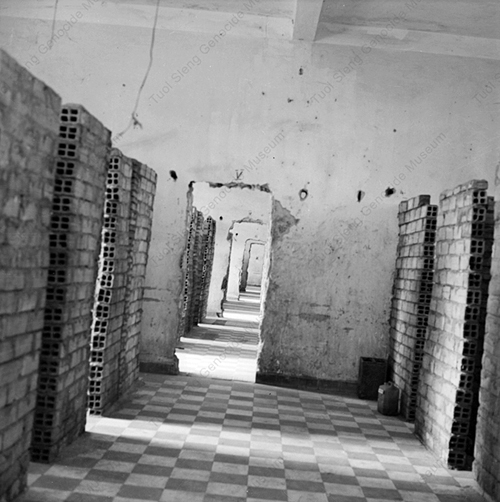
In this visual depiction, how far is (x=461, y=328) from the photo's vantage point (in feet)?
18.2

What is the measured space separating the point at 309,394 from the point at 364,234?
232cm

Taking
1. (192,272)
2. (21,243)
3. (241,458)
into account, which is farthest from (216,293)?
(21,243)

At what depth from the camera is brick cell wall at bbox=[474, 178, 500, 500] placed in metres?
4.73

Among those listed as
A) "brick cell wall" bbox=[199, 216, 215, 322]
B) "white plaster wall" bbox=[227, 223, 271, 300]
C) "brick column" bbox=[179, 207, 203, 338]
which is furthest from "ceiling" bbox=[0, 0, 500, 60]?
"white plaster wall" bbox=[227, 223, 271, 300]

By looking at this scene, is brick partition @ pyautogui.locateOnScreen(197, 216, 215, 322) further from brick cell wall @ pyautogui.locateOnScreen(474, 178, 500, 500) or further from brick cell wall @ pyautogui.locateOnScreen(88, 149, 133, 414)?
brick cell wall @ pyautogui.locateOnScreen(474, 178, 500, 500)

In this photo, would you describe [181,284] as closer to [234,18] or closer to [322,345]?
[322,345]

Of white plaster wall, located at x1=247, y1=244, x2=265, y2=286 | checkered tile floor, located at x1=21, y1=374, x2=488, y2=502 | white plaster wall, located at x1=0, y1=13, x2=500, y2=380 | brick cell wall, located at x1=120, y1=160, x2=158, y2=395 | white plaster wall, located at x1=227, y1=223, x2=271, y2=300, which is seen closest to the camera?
checkered tile floor, located at x1=21, y1=374, x2=488, y2=502

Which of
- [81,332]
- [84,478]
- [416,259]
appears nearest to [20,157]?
[81,332]

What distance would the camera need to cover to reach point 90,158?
198 inches

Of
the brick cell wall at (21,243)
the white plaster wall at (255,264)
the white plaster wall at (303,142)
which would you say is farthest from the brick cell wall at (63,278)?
the white plaster wall at (255,264)

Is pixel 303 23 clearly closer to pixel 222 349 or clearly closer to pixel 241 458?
pixel 241 458

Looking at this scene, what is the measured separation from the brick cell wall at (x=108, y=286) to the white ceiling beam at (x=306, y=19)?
302 cm

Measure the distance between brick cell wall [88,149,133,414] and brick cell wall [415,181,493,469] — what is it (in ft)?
10.7

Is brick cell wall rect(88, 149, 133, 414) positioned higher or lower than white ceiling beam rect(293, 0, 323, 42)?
lower
